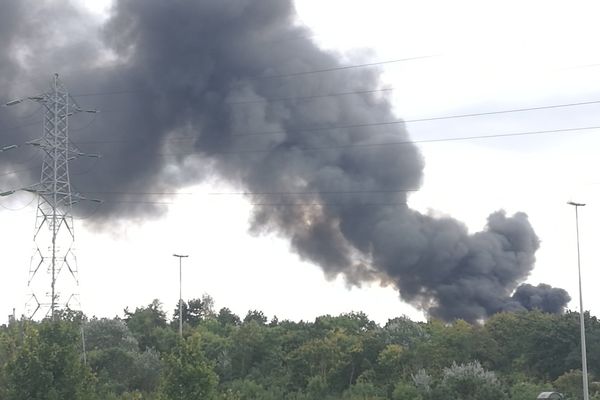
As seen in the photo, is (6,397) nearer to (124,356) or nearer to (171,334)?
(124,356)

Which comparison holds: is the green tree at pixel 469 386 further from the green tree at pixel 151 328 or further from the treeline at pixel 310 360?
the green tree at pixel 151 328

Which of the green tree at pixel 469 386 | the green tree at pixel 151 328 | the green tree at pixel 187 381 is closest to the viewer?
the green tree at pixel 187 381

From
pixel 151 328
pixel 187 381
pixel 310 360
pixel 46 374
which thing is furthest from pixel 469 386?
pixel 151 328

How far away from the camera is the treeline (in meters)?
54.4

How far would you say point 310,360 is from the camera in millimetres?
87750

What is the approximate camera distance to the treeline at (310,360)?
54.4 m

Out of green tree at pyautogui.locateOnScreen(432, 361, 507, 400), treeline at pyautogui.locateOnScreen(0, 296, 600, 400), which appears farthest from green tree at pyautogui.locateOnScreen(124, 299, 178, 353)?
green tree at pyautogui.locateOnScreen(432, 361, 507, 400)

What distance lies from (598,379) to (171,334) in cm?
5241

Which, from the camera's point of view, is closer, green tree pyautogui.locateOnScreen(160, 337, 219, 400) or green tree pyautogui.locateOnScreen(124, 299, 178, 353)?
green tree pyautogui.locateOnScreen(160, 337, 219, 400)

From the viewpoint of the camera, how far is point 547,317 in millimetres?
82188

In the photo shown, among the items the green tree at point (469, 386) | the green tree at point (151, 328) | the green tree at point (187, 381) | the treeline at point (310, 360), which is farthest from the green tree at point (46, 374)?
the green tree at point (151, 328)

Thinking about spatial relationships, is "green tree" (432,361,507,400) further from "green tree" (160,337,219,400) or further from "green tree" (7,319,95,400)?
"green tree" (7,319,95,400)

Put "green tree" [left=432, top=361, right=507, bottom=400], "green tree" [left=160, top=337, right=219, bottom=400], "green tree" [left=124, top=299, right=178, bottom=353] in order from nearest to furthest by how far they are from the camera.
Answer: "green tree" [left=160, top=337, right=219, bottom=400] → "green tree" [left=432, top=361, right=507, bottom=400] → "green tree" [left=124, top=299, right=178, bottom=353]

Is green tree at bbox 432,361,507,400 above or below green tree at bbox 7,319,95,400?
below
